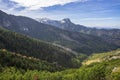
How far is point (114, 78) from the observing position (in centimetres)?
19450
